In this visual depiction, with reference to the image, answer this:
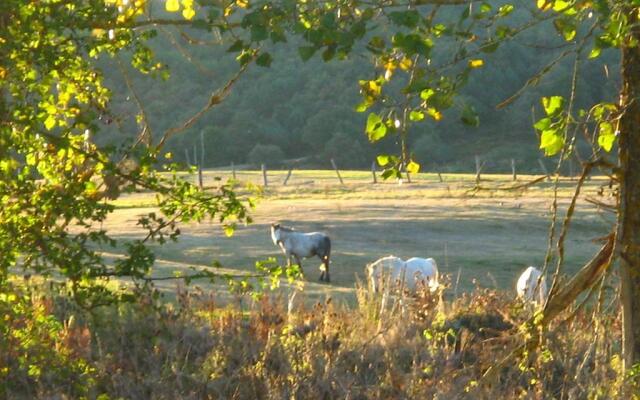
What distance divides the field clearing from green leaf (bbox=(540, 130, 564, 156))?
14.6 meters

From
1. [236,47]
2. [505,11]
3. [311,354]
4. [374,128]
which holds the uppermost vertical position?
[505,11]

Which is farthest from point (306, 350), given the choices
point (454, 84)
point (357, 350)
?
point (454, 84)

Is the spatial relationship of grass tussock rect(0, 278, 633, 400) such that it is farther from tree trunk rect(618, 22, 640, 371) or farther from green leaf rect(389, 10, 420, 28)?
green leaf rect(389, 10, 420, 28)

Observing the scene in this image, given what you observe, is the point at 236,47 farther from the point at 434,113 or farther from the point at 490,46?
the point at 490,46

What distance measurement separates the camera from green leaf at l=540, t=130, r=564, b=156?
5.66 meters

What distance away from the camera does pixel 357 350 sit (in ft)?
38.2

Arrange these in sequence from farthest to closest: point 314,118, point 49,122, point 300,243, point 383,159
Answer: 1. point 314,118
2. point 300,243
3. point 49,122
4. point 383,159

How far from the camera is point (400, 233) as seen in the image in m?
35.8

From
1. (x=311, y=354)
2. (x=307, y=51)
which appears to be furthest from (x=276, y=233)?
(x=307, y=51)

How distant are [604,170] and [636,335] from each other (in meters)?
1.15

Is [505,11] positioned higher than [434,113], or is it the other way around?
[505,11]

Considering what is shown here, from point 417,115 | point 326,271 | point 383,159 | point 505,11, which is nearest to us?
point 417,115

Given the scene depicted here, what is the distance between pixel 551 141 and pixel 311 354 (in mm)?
5874

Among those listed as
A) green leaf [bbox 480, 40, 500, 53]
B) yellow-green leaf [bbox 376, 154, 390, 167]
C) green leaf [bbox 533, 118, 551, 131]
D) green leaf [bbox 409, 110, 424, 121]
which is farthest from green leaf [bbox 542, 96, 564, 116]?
yellow-green leaf [bbox 376, 154, 390, 167]
